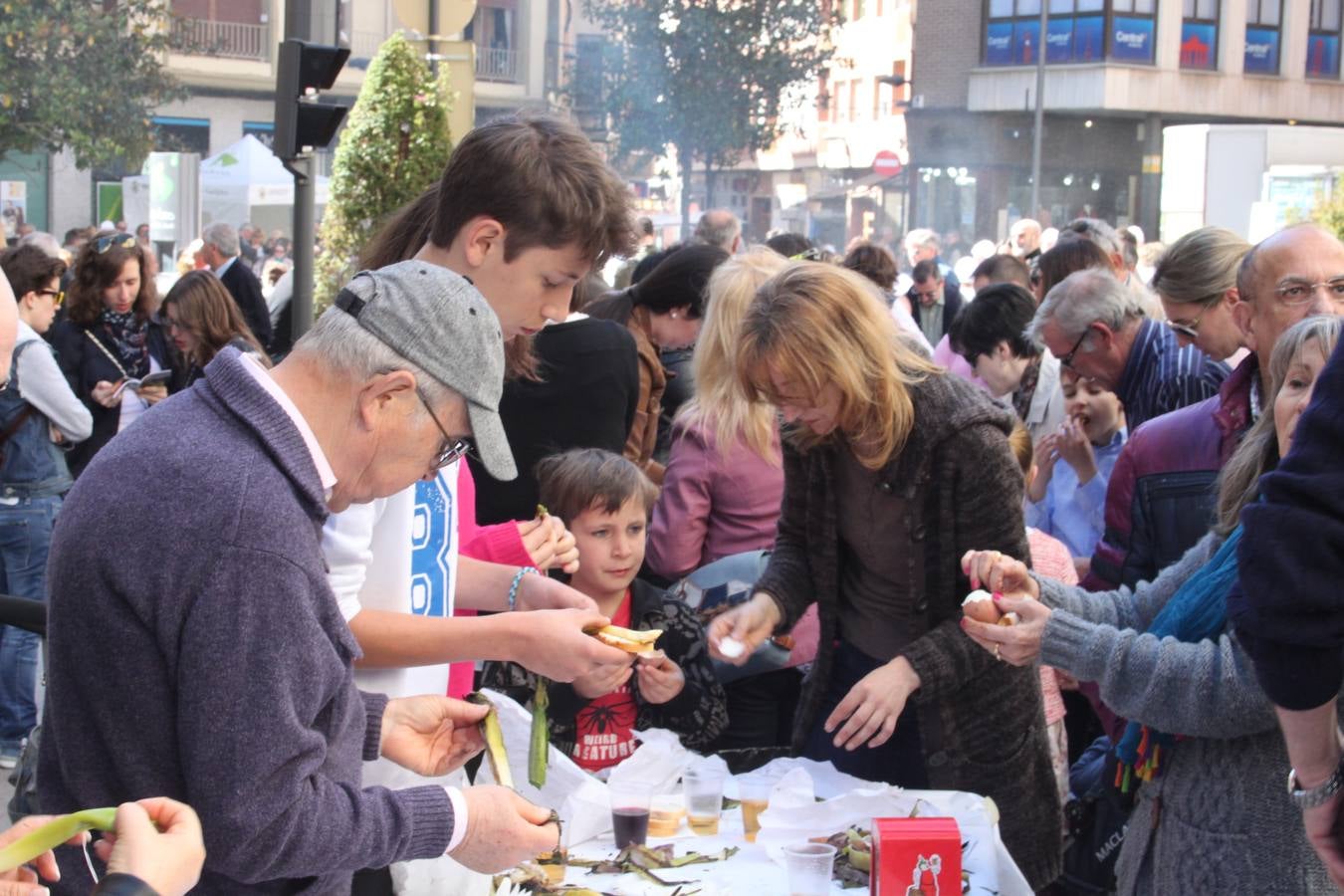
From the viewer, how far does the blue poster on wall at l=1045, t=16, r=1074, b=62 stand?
110 feet

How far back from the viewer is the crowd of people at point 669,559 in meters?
1.79

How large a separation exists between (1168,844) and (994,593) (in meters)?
0.58

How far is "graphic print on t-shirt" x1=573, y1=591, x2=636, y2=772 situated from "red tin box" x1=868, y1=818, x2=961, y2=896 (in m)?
1.28

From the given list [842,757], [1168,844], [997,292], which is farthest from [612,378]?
[997,292]

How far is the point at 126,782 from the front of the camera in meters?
1.82

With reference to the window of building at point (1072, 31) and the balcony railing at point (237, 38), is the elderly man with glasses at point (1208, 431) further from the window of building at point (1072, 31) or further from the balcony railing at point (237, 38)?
the balcony railing at point (237, 38)

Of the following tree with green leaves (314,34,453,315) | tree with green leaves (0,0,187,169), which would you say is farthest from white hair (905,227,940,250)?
tree with green leaves (0,0,187,169)

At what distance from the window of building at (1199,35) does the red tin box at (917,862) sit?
34.3 m

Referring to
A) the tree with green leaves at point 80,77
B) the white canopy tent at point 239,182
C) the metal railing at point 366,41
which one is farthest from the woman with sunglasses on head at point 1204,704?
the metal railing at point 366,41

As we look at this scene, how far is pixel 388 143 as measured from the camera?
7.96 metres

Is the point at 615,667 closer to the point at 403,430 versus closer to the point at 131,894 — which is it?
the point at 403,430

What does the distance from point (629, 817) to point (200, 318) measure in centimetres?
486

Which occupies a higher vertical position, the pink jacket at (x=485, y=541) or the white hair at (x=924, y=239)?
the white hair at (x=924, y=239)

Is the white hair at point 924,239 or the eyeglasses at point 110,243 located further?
the white hair at point 924,239
